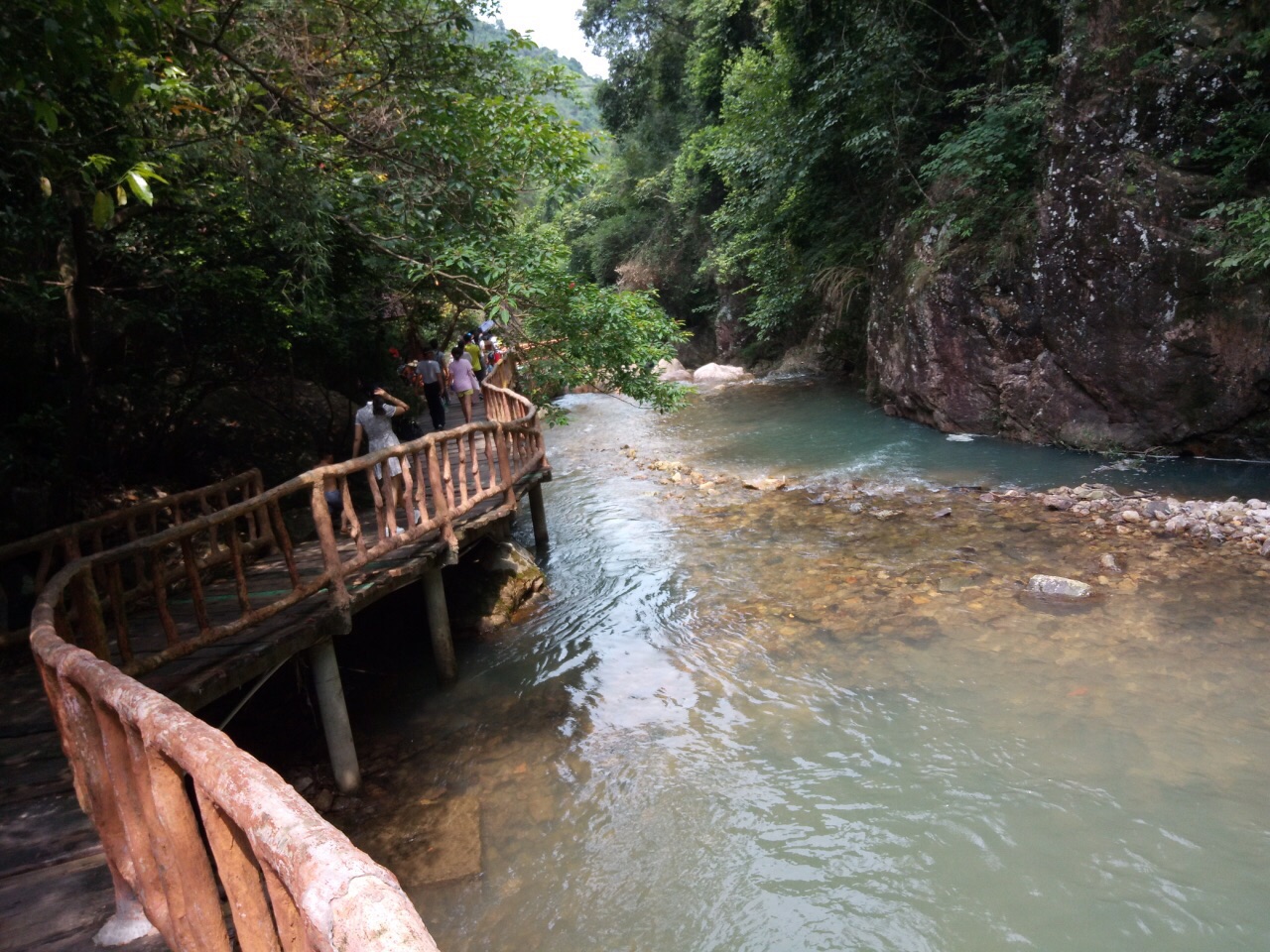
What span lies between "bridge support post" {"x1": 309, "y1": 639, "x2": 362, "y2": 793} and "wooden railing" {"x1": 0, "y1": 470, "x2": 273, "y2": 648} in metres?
1.36

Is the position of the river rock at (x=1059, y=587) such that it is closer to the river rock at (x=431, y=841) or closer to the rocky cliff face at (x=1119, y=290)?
the rocky cliff face at (x=1119, y=290)

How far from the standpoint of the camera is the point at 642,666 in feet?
24.4

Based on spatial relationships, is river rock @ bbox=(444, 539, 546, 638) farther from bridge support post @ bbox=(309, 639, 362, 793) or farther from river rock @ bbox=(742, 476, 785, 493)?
river rock @ bbox=(742, 476, 785, 493)

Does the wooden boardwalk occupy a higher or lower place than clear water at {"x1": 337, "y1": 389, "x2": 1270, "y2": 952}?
higher

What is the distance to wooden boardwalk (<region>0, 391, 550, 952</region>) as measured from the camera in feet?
9.45

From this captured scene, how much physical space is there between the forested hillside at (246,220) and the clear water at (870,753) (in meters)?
3.64

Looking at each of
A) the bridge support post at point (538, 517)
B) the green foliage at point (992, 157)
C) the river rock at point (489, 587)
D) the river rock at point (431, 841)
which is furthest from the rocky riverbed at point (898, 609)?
the green foliage at point (992, 157)

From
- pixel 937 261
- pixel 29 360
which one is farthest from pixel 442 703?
pixel 937 261

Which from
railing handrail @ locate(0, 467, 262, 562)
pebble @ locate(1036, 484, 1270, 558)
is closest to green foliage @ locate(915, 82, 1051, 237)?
pebble @ locate(1036, 484, 1270, 558)

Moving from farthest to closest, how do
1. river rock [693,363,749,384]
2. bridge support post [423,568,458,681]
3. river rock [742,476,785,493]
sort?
river rock [693,363,749,384] → river rock [742,476,785,493] → bridge support post [423,568,458,681]

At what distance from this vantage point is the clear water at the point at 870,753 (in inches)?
169

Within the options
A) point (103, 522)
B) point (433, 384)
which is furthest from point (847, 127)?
point (103, 522)

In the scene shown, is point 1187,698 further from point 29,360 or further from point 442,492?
point 29,360

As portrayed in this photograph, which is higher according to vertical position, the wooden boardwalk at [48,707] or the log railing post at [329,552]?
the log railing post at [329,552]
